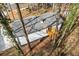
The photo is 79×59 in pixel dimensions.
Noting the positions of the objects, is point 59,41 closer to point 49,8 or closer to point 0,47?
point 49,8

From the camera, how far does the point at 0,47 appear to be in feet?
8.00

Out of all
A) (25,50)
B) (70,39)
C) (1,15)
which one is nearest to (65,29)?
(70,39)

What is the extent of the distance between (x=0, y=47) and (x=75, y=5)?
722 mm

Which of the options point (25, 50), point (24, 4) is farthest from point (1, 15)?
point (25, 50)

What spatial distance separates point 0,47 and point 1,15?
276 millimetres

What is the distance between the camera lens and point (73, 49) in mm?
2436

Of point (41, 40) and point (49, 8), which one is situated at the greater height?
point (49, 8)

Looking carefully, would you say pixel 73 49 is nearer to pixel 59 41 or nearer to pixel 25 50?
pixel 59 41

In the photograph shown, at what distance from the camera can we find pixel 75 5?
235cm

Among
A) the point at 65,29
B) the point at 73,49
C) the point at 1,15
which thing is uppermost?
the point at 1,15

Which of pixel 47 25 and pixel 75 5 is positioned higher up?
pixel 75 5

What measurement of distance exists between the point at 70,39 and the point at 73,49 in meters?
0.09

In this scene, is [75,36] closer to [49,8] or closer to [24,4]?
[49,8]

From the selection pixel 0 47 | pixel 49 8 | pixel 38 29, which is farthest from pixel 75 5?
pixel 0 47
